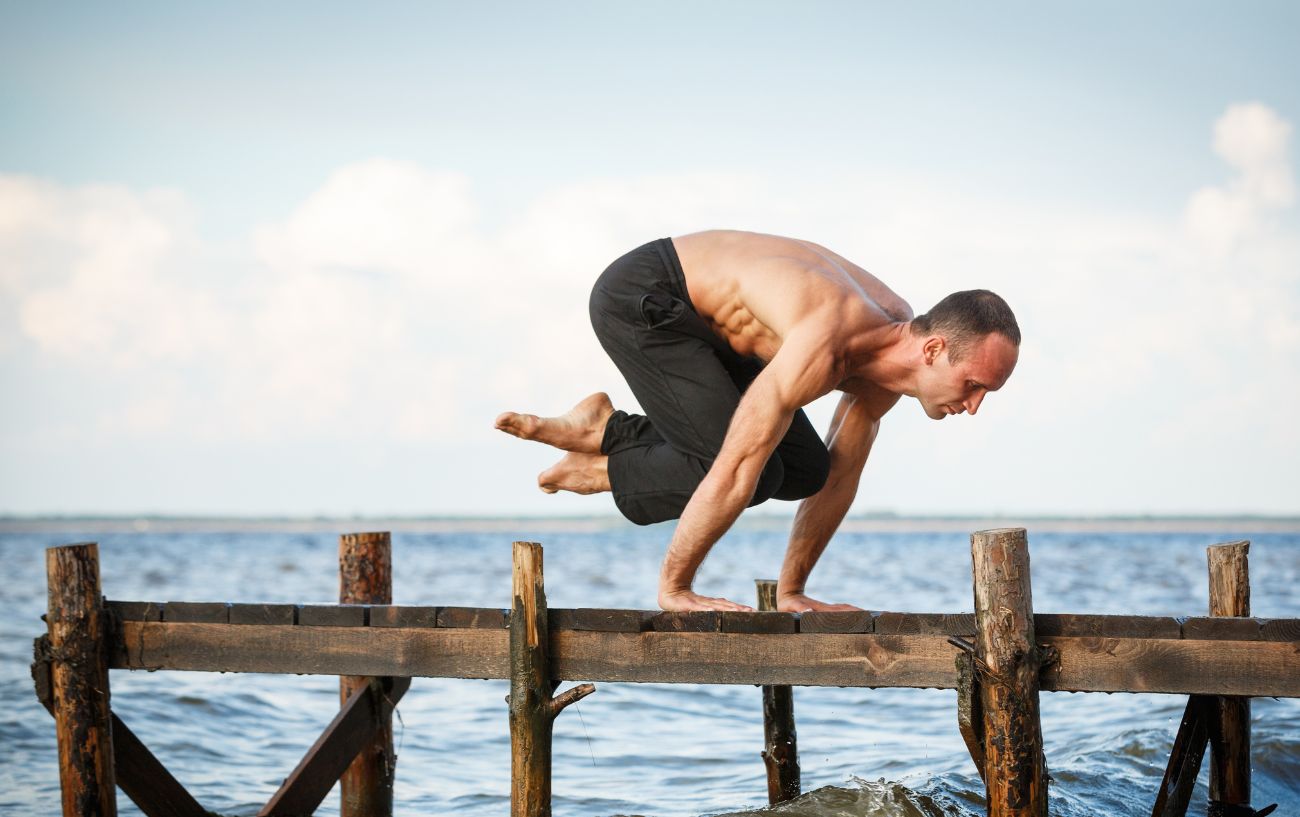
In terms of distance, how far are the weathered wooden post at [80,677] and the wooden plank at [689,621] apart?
253 centimetres

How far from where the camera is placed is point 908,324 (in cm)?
523

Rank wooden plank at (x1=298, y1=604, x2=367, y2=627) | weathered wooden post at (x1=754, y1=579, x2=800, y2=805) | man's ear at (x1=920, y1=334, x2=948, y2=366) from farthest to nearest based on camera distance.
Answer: weathered wooden post at (x1=754, y1=579, x2=800, y2=805), wooden plank at (x1=298, y1=604, x2=367, y2=627), man's ear at (x1=920, y1=334, x2=948, y2=366)

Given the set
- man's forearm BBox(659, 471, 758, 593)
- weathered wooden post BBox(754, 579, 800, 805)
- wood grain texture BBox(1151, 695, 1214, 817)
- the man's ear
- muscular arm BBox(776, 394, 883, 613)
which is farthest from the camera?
weathered wooden post BBox(754, 579, 800, 805)

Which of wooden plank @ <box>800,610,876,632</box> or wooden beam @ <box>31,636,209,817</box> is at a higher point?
wooden plank @ <box>800,610,876,632</box>

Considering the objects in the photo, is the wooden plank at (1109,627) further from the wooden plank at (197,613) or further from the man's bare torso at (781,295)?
the wooden plank at (197,613)

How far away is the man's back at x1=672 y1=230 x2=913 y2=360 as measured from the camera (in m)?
5.04

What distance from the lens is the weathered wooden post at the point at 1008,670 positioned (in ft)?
15.1

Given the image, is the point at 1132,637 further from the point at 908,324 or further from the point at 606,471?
the point at 606,471

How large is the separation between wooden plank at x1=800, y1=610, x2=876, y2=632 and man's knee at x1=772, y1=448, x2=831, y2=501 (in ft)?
2.64

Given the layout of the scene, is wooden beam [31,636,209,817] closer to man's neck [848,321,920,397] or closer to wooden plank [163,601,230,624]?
wooden plank [163,601,230,624]

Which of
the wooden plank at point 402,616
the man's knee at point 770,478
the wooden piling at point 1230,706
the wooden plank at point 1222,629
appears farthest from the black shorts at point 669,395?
the wooden piling at point 1230,706

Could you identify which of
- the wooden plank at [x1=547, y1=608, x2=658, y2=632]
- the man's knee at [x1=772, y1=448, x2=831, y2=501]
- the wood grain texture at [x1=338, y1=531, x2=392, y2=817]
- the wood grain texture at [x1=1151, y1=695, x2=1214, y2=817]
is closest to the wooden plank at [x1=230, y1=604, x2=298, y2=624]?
the wooden plank at [x1=547, y1=608, x2=658, y2=632]

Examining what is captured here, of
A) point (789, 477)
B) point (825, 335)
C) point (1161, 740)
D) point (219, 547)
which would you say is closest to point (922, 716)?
point (1161, 740)

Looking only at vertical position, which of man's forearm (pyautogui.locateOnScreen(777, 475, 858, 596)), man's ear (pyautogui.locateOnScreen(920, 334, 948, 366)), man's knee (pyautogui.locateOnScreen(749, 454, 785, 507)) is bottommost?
man's forearm (pyautogui.locateOnScreen(777, 475, 858, 596))
